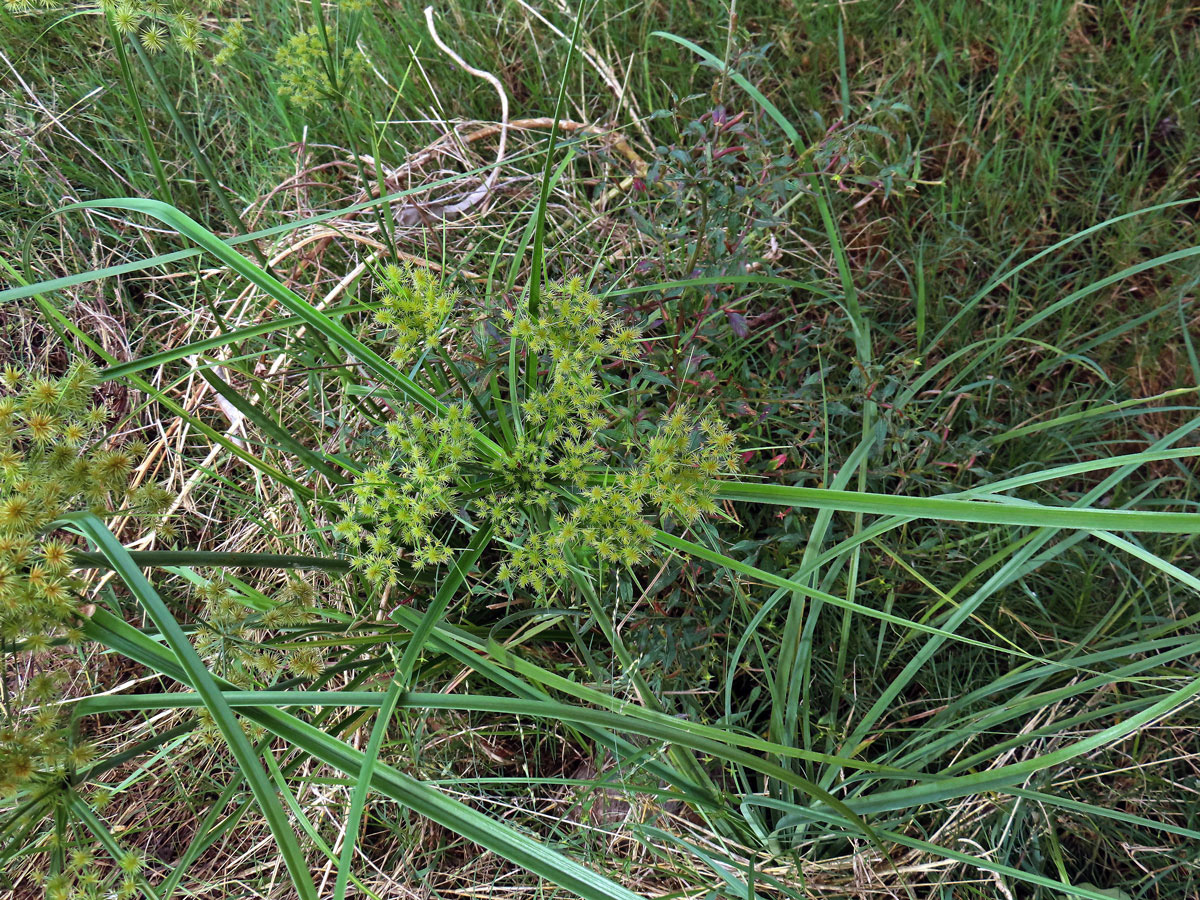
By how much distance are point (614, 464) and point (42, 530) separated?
879 mm

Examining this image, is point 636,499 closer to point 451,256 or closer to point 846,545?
point 846,545

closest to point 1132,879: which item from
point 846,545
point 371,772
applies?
point 846,545

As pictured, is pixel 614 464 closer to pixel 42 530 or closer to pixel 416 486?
pixel 416 486

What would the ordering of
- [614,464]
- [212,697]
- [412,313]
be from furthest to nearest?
[614,464] → [412,313] → [212,697]

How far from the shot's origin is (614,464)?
1476 mm

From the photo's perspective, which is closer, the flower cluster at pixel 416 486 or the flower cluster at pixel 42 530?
the flower cluster at pixel 42 530

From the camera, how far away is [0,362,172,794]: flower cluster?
84cm

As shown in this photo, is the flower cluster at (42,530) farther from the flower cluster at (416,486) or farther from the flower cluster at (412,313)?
the flower cluster at (412,313)

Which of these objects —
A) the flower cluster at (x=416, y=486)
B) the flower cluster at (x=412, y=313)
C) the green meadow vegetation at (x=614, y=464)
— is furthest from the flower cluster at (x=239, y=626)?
the flower cluster at (x=412, y=313)

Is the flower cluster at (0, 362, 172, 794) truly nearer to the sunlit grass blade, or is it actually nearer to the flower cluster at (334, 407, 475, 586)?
the sunlit grass blade

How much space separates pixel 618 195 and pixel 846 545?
1187mm

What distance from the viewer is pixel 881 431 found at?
4.84ft

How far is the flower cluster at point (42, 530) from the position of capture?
84 cm

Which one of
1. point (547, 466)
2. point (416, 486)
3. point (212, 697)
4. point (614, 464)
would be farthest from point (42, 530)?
point (614, 464)
